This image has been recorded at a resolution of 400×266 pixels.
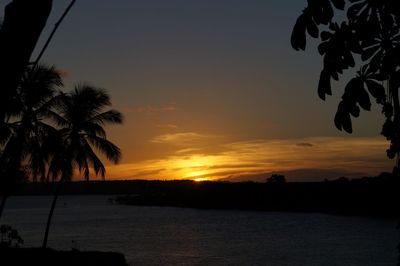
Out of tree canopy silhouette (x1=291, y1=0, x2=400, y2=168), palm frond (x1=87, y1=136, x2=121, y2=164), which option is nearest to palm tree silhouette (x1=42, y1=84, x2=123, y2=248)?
palm frond (x1=87, y1=136, x2=121, y2=164)

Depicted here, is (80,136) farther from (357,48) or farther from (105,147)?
(357,48)

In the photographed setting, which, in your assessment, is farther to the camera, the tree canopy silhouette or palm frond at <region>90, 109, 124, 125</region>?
palm frond at <region>90, 109, 124, 125</region>

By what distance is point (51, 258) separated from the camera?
22.8 m

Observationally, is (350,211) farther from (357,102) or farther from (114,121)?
(357,102)

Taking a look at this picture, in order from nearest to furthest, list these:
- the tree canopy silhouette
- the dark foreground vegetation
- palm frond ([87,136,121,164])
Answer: the tree canopy silhouette, the dark foreground vegetation, palm frond ([87,136,121,164])

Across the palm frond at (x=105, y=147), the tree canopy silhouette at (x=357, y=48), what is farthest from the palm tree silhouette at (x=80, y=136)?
the tree canopy silhouette at (x=357, y=48)

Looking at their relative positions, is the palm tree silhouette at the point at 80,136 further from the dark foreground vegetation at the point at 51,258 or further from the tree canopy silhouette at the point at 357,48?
the tree canopy silhouette at the point at 357,48

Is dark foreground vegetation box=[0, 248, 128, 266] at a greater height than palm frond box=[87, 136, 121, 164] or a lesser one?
lesser

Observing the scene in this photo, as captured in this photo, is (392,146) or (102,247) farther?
(102,247)

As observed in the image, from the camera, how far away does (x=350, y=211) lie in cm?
15275

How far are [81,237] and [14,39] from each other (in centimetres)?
8295

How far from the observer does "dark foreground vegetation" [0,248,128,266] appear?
21484 mm

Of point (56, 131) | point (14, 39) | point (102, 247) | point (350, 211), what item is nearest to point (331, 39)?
point (14, 39)

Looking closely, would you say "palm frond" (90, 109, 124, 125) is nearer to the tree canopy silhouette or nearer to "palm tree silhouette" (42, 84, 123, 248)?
"palm tree silhouette" (42, 84, 123, 248)
